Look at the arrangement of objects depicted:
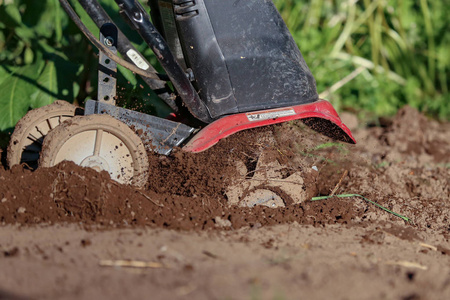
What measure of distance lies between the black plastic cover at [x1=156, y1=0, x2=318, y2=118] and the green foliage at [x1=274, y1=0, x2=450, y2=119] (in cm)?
301

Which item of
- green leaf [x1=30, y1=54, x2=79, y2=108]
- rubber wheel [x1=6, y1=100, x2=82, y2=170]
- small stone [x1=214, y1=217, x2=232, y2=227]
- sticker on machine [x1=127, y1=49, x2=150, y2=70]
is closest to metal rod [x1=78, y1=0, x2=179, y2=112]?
sticker on machine [x1=127, y1=49, x2=150, y2=70]

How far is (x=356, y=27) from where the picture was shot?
6.50 metres

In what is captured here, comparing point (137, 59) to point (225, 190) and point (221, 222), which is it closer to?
point (225, 190)

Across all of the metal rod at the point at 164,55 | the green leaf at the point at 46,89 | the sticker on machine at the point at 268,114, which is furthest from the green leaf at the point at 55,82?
the sticker on machine at the point at 268,114

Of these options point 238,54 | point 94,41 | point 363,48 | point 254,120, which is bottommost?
point 363,48

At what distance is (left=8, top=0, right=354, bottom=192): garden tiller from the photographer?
2.76 m

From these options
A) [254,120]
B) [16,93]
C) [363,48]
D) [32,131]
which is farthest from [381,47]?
[32,131]

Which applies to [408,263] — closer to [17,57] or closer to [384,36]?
[17,57]

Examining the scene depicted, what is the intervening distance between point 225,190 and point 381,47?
170 inches

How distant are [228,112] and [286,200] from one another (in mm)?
573

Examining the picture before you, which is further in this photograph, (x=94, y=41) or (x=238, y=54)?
(x=238, y=54)

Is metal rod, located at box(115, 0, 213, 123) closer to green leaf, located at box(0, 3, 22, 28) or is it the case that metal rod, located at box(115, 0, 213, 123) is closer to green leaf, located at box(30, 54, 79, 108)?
green leaf, located at box(30, 54, 79, 108)

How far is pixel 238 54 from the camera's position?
2.90m

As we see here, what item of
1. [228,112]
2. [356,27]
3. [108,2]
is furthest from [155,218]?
[356,27]
